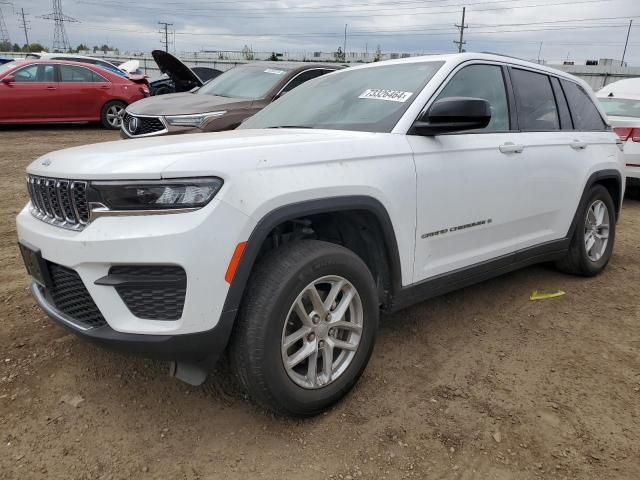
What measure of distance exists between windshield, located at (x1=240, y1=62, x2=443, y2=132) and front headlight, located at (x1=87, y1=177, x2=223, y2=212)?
3.80 ft

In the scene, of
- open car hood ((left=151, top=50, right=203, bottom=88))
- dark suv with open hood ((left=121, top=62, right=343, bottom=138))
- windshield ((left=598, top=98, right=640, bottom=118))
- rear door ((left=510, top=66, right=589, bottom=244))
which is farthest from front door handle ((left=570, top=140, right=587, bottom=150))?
open car hood ((left=151, top=50, right=203, bottom=88))

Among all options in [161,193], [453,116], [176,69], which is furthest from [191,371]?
[176,69]

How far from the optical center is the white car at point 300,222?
6.89 feet

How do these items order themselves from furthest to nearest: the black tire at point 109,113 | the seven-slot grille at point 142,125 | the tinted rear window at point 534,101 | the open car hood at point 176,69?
the black tire at point 109,113
the open car hood at point 176,69
the seven-slot grille at point 142,125
the tinted rear window at point 534,101

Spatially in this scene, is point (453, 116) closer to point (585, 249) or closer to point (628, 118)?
point (585, 249)

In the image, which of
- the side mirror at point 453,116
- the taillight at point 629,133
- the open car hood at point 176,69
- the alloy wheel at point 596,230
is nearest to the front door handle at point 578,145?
the alloy wheel at point 596,230

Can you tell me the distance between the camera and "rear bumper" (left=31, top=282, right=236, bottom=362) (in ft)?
6.95

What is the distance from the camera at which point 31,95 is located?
1168 cm

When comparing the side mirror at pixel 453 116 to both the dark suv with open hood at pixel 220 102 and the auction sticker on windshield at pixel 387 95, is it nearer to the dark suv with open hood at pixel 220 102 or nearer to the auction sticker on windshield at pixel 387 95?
the auction sticker on windshield at pixel 387 95

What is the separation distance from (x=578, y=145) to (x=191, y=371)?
3.33 metres

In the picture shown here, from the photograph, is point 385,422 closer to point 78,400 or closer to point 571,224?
point 78,400

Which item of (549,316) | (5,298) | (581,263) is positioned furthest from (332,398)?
(581,263)

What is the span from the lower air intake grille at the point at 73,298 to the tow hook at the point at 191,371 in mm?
356

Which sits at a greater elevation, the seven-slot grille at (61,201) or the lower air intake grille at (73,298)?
the seven-slot grille at (61,201)
